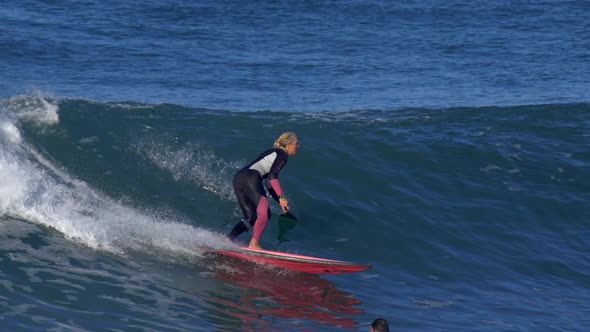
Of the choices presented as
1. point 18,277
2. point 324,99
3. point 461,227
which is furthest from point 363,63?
point 18,277

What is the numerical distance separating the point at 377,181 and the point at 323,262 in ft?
14.4

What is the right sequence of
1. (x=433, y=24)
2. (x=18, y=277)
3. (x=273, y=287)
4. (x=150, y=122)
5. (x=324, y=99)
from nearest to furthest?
(x=18, y=277)
(x=273, y=287)
(x=150, y=122)
(x=324, y=99)
(x=433, y=24)

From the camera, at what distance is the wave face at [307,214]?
8930mm

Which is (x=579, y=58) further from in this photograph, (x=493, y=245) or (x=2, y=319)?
(x=2, y=319)

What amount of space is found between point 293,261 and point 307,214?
102 inches

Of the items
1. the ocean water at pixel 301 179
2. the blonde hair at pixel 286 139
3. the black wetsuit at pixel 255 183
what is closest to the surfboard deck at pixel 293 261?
the ocean water at pixel 301 179

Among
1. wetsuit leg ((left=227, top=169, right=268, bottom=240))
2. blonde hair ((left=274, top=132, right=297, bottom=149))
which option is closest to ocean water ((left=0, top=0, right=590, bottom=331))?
wetsuit leg ((left=227, top=169, right=268, bottom=240))

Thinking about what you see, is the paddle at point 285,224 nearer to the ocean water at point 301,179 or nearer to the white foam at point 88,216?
the ocean water at point 301,179

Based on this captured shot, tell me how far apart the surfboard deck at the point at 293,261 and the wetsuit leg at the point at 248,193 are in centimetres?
44

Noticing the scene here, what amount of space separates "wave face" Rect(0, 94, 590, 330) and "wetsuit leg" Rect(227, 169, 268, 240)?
1.49 ft

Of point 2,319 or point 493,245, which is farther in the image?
point 493,245

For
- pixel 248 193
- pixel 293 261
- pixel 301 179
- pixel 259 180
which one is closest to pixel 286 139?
pixel 259 180

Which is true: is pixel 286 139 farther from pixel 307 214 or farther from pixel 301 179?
pixel 301 179

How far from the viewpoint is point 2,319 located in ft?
25.1
